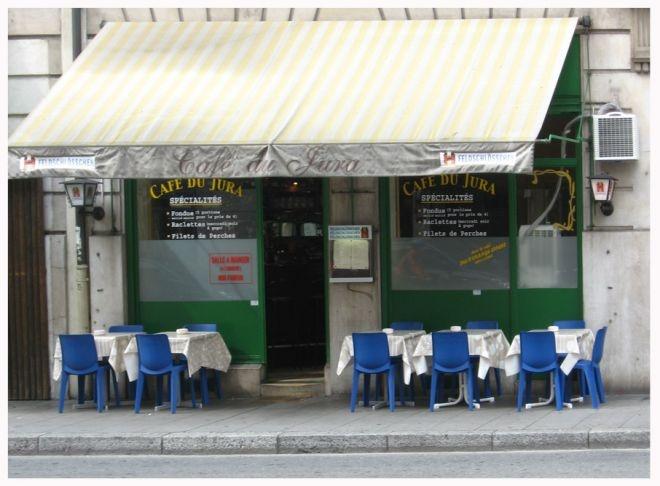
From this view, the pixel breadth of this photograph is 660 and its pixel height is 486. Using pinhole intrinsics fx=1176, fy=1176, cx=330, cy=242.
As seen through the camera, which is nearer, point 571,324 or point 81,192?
point 571,324

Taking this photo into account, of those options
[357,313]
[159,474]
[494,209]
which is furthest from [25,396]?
[494,209]

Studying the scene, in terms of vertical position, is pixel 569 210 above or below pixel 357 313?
above

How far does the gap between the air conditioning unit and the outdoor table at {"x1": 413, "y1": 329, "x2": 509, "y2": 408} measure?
8.63 feet

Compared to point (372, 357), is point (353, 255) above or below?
above

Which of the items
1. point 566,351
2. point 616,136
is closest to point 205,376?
point 566,351

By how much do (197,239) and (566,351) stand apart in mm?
5040

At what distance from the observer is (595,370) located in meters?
13.8

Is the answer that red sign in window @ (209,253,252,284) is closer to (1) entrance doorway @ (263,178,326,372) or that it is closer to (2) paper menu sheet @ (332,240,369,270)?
(1) entrance doorway @ (263,178,326,372)

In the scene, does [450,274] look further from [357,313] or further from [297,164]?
[297,164]

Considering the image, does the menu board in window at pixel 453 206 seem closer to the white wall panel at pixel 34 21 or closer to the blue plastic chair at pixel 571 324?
the blue plastic chair at pixel 571 324

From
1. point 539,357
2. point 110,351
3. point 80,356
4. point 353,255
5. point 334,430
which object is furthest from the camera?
point 353,255

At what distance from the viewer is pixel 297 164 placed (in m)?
12.8

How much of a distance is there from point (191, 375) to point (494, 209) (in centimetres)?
436

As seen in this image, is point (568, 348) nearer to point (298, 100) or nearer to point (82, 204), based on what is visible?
point (298, 100)
